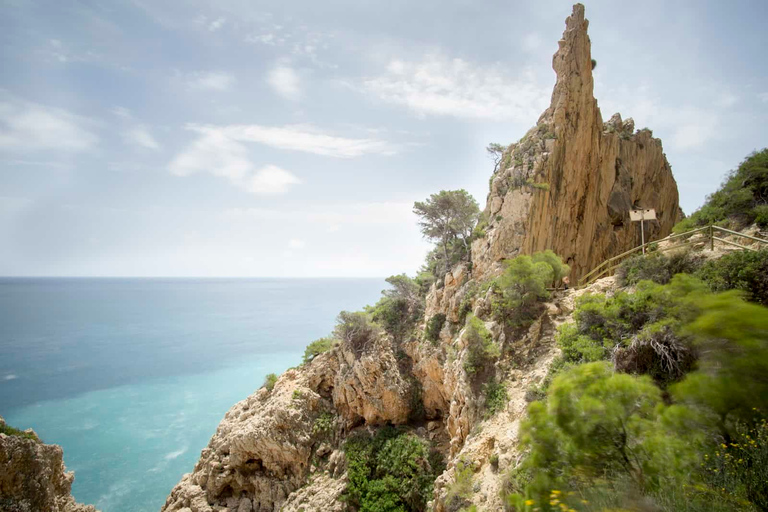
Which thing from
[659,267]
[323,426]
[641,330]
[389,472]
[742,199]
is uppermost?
[742,199]

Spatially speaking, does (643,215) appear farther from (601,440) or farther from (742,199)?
(601,440)

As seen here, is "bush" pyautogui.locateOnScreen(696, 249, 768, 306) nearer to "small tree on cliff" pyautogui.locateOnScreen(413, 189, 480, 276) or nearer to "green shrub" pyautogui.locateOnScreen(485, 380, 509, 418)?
"green shrub" pyautogui.locateOnScreen(485, 380, 509, 418)

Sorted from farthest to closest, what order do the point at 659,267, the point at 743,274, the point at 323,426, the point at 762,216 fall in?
the point at 323,426
the point at 659,267
the point at 762,216
the point at 743,274

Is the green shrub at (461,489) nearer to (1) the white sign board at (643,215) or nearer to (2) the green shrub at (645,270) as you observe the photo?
(2) the green shrub at (645,270)

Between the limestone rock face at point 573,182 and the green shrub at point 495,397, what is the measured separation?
7.72 m

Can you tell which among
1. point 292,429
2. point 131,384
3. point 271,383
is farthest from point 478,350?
point 131,384

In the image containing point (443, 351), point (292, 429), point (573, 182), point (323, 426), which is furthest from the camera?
point (573, 182)

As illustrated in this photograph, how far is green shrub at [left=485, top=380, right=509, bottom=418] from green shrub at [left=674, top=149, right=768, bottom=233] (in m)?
9.52

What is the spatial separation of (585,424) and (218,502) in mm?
20496

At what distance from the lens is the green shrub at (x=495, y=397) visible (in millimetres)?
12250

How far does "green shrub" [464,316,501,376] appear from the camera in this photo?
14.3 meters

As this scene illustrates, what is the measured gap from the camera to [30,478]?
14430 mm

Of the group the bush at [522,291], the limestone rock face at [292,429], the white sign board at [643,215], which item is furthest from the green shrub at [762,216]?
the limestone rock face at [292,429]

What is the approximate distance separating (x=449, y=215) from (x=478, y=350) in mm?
12746
